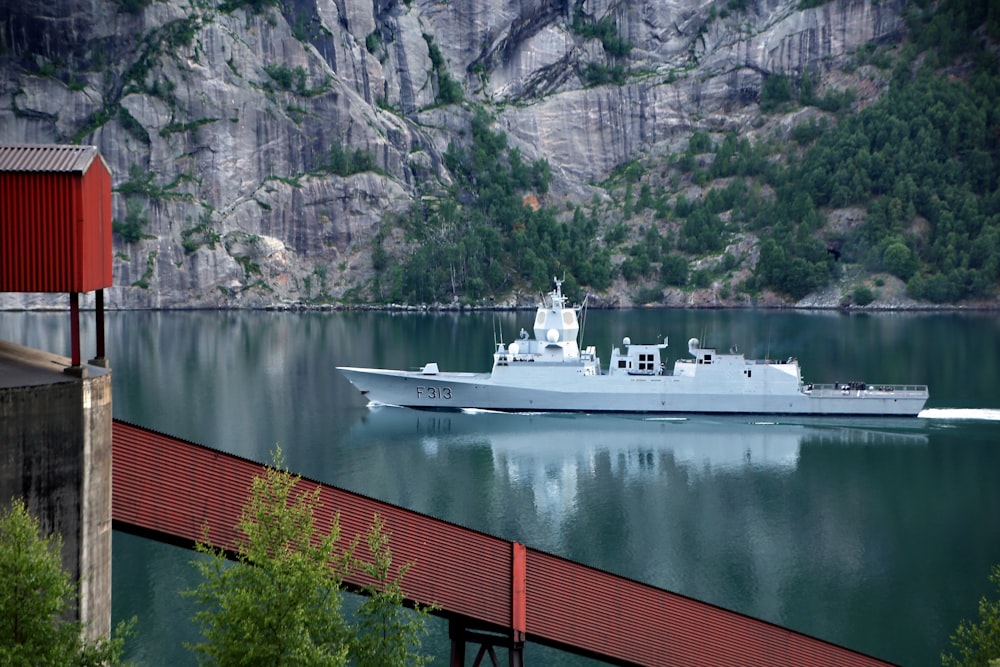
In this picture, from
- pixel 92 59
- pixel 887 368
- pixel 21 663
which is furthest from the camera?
pixel 92 59

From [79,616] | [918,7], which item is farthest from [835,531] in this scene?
[918,7]

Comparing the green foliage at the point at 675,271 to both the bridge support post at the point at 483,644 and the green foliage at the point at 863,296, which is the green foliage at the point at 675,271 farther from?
the bridge support post at the point at 483,644

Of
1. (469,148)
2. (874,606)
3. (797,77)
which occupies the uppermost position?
(797,77)

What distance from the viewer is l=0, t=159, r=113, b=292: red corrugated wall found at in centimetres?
1579

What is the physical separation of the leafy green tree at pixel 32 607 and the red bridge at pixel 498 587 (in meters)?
3.95

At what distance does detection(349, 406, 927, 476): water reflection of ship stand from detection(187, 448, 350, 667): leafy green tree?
112 ft

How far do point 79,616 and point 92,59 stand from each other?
510ft

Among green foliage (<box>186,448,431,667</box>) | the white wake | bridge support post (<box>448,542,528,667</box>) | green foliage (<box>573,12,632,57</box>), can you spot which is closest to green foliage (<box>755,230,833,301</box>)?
green foliage (<box>573,12,632,57</box>)

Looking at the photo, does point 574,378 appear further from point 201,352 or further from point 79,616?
point 79,616

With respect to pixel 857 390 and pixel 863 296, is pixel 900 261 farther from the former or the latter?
pixel 857 390

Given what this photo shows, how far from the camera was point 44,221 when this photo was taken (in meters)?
15.9

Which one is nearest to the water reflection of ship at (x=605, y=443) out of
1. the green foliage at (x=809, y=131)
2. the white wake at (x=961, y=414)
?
the white wake at (x=961, y=414)

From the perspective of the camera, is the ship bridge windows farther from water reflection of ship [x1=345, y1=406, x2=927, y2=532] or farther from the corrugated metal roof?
the corrugated metal roof

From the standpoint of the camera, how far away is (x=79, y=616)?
15.8 m
